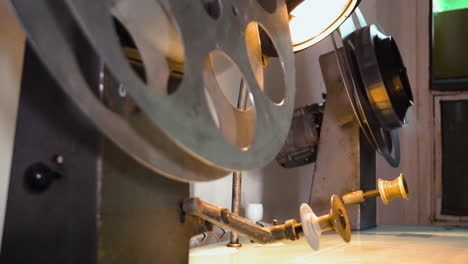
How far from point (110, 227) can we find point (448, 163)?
1.89 meters

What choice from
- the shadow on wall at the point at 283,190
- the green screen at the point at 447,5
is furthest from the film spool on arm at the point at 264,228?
the green screen at the point at 447,5

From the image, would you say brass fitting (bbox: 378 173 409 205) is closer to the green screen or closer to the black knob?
the black knob

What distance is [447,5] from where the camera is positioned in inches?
82.0

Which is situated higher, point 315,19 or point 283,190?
point 315,19

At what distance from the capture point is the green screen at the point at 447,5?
81.0 inches

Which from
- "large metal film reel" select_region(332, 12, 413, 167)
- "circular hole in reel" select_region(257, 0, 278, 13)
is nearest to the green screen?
"large metal film reel" select_region(332, 12, 413, 167)

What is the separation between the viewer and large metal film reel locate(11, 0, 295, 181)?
326 mm

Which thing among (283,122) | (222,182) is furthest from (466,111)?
(283,122)

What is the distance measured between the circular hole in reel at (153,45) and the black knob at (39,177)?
0.13m

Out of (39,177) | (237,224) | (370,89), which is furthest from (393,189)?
(39,177)

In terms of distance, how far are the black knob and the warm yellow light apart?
0.60 metres

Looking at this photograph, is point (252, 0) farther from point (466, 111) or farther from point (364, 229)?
point (466, 111)

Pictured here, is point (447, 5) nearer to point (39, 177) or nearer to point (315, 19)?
point (315, 19)

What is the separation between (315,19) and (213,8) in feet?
1.54
